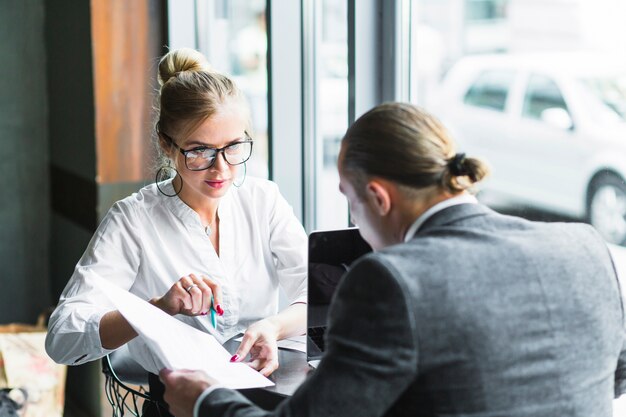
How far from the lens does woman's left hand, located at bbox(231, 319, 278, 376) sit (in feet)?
5.67

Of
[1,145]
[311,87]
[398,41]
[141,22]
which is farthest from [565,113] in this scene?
[1,145]

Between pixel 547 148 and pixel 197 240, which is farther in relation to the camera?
pixel 197 240

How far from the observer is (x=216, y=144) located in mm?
1948

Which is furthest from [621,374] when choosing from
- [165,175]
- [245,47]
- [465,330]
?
[245,47]

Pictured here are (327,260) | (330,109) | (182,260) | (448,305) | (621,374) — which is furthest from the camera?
(330,109)

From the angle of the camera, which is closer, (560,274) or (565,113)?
(560,274)

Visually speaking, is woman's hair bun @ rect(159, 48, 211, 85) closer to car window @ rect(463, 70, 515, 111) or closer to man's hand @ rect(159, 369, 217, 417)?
car window @ rect(463, 70, 515, 111)

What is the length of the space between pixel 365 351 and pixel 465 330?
0.13 m

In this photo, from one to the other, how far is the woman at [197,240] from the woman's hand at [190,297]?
0.12ft

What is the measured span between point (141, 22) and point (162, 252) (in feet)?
6.33

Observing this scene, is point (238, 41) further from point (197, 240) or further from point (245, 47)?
point (197, 240)

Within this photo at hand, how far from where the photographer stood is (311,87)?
292cm

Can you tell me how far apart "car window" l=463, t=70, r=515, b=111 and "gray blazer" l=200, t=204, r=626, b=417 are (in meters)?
0.88

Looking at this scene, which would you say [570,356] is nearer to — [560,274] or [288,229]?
[560,274]
